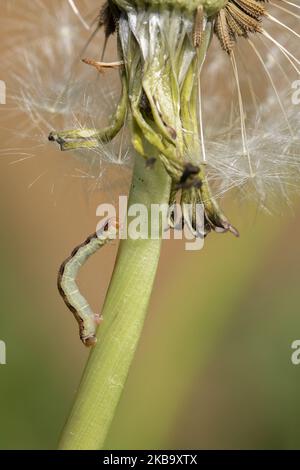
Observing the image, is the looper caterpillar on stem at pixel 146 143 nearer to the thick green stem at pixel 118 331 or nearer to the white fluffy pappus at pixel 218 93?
the thick green stem at pixel 118 331

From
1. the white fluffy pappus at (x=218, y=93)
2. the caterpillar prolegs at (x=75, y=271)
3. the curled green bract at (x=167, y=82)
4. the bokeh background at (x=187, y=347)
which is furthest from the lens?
the bokeh background at (x=187, y=347)

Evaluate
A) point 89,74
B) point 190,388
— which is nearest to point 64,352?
point 190,388

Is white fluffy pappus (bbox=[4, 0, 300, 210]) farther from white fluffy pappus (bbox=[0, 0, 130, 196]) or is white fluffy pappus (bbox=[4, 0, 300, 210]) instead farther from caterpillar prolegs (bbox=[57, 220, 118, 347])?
caterpillar prolegs (bbox=[57, 220, 118, 347])

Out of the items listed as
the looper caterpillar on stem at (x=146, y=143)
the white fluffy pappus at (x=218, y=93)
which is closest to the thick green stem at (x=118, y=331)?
the looper caterpillar on stem at (x=146, y=143)

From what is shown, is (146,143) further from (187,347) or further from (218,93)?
(187,347)

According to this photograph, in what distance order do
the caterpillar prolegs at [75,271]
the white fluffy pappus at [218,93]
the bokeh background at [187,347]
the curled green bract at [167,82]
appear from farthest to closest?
the bokeh background at [187,347], the white fluffy pappus at [218,93], the caterpillar prolegs at [75,271], the curled green bract at [167,82]

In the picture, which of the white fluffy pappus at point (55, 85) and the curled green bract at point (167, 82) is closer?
the curled green bract at point (167, 82)

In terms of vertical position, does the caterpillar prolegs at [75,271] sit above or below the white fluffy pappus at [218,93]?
below

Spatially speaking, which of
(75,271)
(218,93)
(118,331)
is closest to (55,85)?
(218,93)

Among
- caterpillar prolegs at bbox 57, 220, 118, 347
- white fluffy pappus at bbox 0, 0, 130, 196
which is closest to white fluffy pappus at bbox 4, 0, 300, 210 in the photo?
white fluffy pappus at bbox 0, 0, 130, 196
